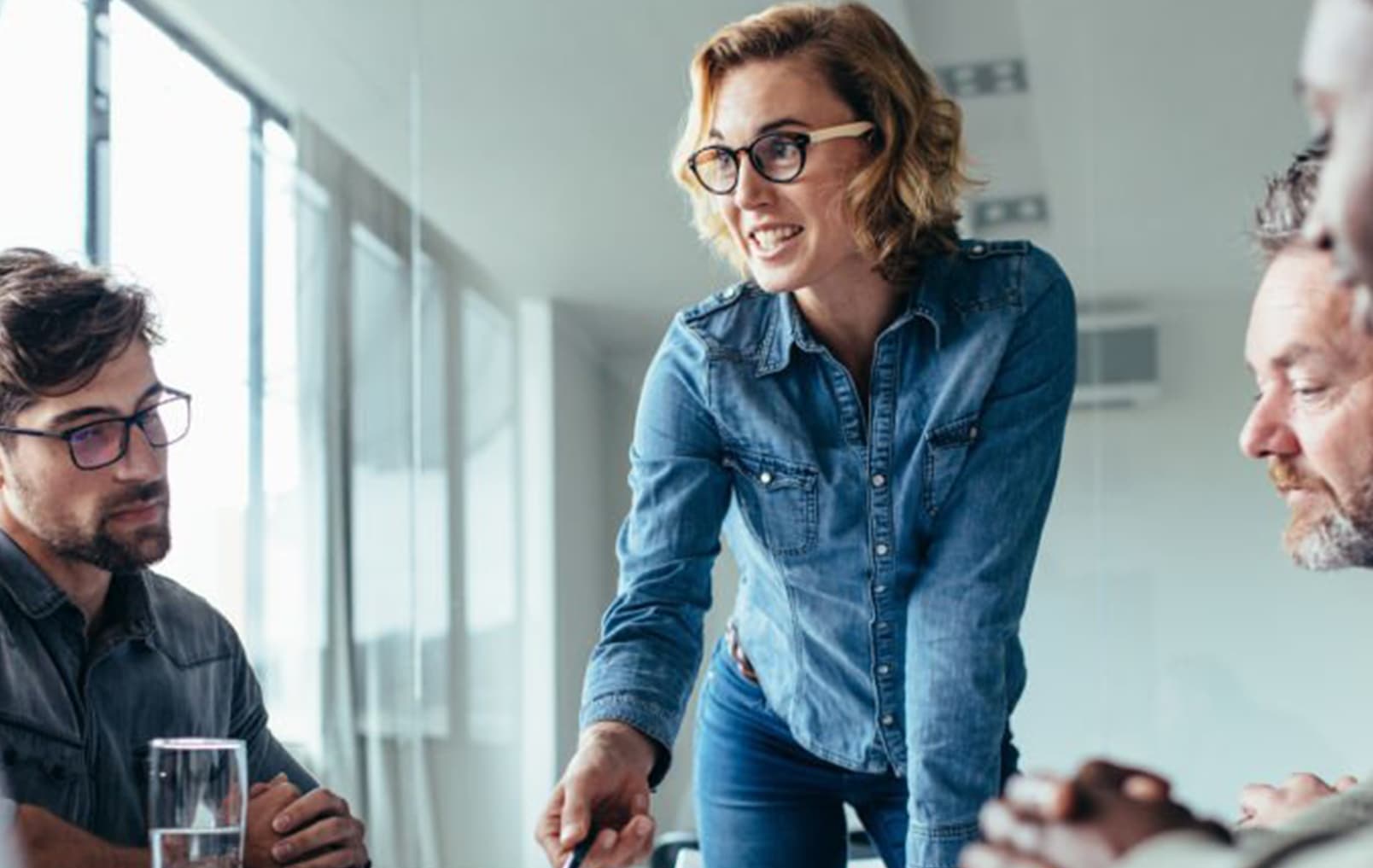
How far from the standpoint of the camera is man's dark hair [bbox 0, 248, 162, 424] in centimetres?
165

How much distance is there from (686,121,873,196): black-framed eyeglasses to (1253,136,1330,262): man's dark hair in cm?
41

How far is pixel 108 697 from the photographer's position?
5.20 ft

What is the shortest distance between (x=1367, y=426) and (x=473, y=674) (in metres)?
2.51

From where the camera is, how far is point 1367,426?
1083mm

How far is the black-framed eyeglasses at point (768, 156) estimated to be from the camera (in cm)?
150

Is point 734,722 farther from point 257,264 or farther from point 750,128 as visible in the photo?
point 257,264

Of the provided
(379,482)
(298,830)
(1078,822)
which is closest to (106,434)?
(298,830)

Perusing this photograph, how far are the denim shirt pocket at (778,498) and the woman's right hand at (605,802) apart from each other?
0.26 m

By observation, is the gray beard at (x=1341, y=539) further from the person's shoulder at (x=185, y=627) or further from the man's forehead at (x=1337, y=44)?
the person's shoulder at (x=185, y=627)

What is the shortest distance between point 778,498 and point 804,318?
152 mm

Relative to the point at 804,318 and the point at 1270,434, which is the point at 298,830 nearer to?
the point at 804,318

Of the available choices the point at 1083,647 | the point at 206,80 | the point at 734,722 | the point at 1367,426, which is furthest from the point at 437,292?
the point at 1367,426

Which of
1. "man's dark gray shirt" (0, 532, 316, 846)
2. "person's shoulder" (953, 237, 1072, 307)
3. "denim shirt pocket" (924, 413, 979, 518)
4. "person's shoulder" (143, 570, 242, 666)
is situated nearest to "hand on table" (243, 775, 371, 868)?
"man's dark gray shirt" (0, 532, 316, 846)

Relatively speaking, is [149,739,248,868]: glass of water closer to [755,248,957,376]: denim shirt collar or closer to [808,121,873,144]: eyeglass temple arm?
[755,248,957,376]: denim shirt collar
